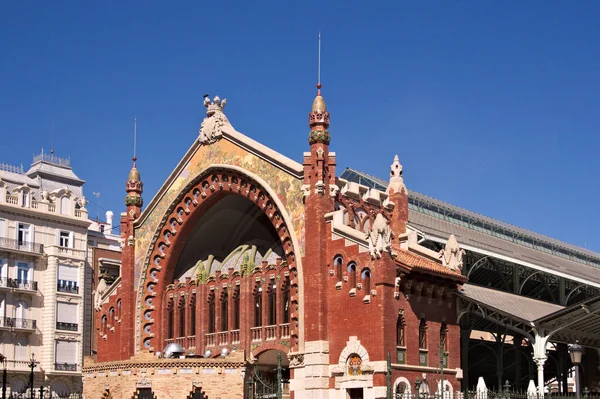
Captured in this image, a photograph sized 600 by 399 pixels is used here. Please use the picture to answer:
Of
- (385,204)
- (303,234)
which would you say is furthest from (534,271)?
(303,234)

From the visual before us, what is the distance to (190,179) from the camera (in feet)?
181

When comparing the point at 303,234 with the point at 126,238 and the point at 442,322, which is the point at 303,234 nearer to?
the point at 442,322

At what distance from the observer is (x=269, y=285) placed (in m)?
50.8

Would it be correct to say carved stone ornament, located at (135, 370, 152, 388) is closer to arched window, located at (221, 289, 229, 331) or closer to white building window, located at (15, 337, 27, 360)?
arched window, located at (221, 289, 229, 331)

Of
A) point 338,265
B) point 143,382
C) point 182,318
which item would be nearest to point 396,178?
point 338,265

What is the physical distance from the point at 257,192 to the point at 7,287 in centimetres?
2556

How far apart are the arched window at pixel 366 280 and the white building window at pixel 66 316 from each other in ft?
112

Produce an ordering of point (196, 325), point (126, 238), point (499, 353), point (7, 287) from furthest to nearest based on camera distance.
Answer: point (7, 287), point (126, 238), point (196, 325), point (499, 353)

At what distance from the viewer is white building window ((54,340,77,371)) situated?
232ft

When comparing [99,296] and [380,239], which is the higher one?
[380,239]

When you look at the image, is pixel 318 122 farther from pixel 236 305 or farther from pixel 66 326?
pixel 66 326

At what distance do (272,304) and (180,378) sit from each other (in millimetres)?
6307

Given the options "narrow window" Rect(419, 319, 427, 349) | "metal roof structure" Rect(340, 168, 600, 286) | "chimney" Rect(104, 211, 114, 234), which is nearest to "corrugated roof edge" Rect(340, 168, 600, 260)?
"metal roof structure" Rect(340, 168, 600, 286)

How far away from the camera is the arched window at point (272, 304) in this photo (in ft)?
165
